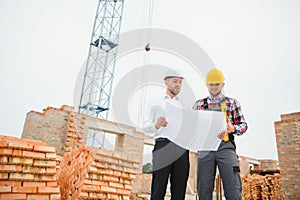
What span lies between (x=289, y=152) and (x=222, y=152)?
4.06 meters

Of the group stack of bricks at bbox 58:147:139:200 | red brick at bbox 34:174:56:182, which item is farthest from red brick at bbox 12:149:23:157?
stack of bricks at bbox 58:147:139:200

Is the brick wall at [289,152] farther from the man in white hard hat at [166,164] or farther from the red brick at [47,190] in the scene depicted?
the red brick at [47,190]

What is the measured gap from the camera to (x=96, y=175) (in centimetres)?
238

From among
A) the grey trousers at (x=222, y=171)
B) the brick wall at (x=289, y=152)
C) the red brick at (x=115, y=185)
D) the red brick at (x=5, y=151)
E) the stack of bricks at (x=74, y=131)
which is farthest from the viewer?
the stack of bricks at (x=74, y=131)

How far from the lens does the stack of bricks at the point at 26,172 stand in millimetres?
1757

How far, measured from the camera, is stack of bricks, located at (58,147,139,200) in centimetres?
230

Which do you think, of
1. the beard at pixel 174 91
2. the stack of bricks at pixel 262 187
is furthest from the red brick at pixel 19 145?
the stack of bricks at pixel 262 187

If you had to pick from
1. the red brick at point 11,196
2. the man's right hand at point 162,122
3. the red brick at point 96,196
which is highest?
the man's right hand at point 162,122

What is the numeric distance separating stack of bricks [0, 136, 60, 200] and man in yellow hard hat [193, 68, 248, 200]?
1.32 meters

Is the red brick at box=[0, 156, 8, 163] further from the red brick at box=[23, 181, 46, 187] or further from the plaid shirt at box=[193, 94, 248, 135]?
the plaid shirt at box=[193, 94, 248, 135]

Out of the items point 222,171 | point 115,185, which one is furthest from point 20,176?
point 222,171

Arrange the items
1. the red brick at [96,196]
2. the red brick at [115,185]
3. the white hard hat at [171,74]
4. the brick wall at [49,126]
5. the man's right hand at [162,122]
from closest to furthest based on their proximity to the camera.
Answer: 1. the man's right hand at [162,122]
2. the red brick at [96,196]
3. the white hard hat at [171,74]
4. the red brick at [115,185]
5. the brick wall at [49,126]

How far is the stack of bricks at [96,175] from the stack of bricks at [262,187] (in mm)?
6212

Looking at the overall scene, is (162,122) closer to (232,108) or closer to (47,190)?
(232,108)
